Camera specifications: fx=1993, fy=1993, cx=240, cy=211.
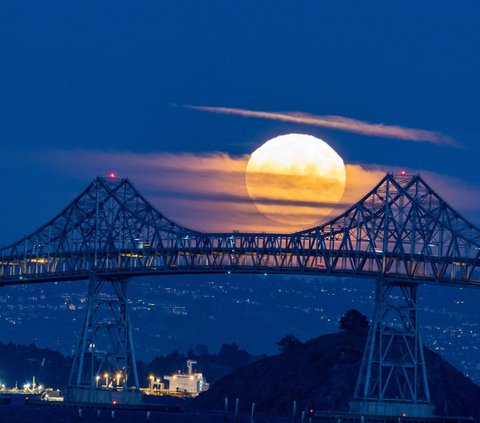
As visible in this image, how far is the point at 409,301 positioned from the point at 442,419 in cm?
1192

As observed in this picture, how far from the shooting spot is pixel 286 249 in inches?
7594

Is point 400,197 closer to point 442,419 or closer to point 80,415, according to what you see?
point 442,419

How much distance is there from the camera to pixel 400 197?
18725cm

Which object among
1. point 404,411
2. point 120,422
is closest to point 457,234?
point 404,411

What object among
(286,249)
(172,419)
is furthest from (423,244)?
(172,419)

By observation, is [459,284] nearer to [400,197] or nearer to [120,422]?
[400,197]

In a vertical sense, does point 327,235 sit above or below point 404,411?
above

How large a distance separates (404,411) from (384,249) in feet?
49.9

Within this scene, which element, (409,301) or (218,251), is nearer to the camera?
(409,301)

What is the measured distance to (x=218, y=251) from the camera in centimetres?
19850

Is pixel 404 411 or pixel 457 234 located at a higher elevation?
pixel 457 234

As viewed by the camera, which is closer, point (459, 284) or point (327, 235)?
point (459, 284)

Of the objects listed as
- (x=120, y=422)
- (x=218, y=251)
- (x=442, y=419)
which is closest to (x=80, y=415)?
(x=120, y=422)

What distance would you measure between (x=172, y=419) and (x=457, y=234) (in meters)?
35.9
